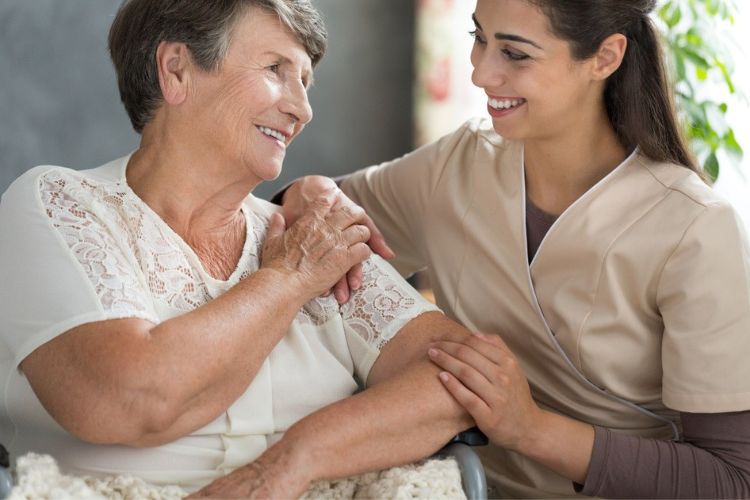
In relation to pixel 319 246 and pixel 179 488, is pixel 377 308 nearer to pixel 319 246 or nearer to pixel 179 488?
Answer: pixel 319 246

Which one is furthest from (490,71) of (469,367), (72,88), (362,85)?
(362,85)

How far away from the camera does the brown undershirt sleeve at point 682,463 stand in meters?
1.82

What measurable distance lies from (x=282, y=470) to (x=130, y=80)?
88cm

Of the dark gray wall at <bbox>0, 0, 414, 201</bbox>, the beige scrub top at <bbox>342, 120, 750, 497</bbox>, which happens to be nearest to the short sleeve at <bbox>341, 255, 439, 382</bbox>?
the beige scrub top at <bbox>342, 120, 750, 497</bbox>

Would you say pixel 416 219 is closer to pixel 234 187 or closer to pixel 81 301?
pixel 234 187

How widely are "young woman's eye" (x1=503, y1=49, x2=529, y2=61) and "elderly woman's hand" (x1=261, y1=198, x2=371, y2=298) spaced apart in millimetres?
453

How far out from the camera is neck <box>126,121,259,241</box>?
1902 millimetres

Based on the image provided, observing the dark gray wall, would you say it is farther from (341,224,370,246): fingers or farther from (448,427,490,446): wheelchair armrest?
(448,427,490,446): wheelchair armrest

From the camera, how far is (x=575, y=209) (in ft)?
6.53

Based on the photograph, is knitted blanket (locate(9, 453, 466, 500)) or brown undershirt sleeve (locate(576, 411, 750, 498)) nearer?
knitted blanket (locate(9, 453, 466, 500))

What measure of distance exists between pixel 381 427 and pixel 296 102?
2.26ft

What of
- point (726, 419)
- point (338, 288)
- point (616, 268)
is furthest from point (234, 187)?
point (726, 419)

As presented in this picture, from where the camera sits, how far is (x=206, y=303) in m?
1.74

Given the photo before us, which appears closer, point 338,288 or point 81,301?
point 81,301
